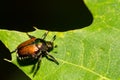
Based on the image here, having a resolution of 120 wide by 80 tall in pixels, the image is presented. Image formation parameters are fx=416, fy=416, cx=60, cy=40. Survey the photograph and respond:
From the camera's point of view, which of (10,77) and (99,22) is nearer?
(99,22)

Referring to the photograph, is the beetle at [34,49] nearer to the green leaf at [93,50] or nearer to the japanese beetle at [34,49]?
the japanese beetle at [34,49]

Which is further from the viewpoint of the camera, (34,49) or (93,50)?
(34,49)

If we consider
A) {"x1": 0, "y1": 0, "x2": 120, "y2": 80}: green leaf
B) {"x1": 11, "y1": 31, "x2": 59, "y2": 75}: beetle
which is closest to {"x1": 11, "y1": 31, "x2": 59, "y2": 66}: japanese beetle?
{"x1": 11, "y1": 31, "x2": 59, "y2": 75}: beetle

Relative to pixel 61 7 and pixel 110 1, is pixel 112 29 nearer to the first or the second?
pixel 110 1

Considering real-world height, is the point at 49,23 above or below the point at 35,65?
below

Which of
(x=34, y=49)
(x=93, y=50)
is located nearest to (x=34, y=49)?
(x=34, y=49)

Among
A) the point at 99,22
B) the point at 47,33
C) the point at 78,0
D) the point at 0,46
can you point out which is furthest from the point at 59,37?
the point at 0,46

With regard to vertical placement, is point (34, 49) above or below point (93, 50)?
below

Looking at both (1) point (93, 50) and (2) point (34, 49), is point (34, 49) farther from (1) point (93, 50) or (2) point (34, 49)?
(1) point (93, 50)
